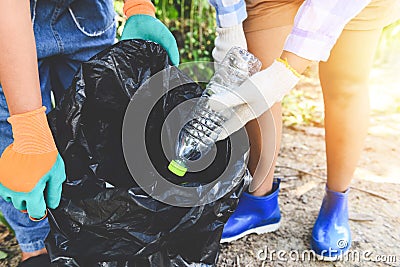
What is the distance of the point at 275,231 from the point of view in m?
1.75

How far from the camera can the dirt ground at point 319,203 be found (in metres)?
1.63

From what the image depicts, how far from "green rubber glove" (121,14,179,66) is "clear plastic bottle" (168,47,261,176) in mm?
159

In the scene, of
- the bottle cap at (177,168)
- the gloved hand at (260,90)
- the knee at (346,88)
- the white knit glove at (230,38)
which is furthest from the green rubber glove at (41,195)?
the knee at (346,88)

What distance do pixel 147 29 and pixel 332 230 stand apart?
912 mm

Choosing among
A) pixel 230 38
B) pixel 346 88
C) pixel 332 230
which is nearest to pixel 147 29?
pixel 230 38

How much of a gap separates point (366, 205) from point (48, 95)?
4.26ft

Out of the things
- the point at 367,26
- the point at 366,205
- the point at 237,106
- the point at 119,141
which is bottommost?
the point at 366,205

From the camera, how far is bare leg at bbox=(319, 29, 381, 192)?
1.40 meters

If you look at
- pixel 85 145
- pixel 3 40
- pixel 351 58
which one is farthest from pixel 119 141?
pixel 351 58

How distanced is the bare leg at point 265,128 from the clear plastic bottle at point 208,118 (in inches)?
8.2

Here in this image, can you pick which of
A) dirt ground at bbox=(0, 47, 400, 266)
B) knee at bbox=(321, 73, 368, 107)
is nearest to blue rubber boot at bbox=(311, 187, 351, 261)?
dirt ground at bbox=(0, 47, 400, 266)

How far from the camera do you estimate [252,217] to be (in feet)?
5.57

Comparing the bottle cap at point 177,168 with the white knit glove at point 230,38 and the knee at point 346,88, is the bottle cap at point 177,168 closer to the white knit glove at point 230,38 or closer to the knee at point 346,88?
the white knit glove at point 230,38

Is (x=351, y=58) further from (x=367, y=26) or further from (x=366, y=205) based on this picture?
(x=366, y=205)
